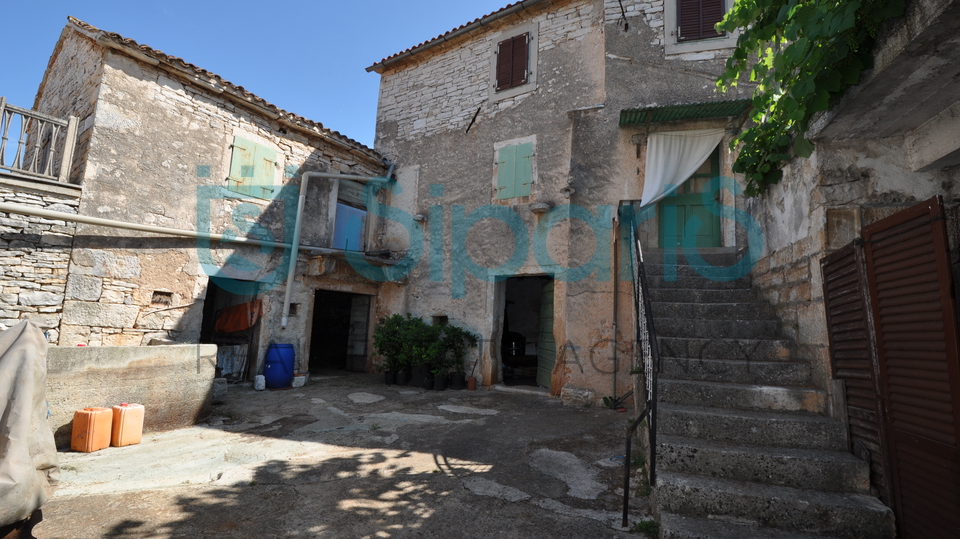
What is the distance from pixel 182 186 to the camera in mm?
7457

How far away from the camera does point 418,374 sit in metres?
8.35

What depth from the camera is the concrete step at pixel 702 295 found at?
462cm

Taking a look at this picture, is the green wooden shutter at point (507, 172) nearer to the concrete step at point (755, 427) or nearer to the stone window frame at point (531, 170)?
the stone window frame at point (531, 170)

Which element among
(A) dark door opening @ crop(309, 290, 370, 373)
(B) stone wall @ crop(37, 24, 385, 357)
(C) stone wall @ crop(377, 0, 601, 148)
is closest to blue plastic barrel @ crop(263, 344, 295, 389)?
(B) stone wall @ crop(37, 24, 385, 357)

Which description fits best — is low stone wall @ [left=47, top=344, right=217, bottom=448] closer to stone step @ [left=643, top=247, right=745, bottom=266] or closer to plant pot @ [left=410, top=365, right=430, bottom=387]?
plant pot @ [left=410, top=365, right=430, bottom=387]

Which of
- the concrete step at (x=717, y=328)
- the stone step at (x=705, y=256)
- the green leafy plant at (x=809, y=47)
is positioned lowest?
the concrete step at (x=717, y=328)

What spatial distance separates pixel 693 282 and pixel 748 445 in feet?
8.15

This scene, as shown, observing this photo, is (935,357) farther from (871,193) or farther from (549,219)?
(549,219)

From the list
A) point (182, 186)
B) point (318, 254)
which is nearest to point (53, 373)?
point (182, 186)

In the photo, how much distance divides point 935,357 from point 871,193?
1365mm

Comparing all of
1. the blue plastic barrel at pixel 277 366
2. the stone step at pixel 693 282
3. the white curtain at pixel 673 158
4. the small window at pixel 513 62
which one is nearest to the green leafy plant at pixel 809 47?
the stone step at pixel 693 282

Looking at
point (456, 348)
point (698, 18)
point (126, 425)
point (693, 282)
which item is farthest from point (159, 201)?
point (698, 18)

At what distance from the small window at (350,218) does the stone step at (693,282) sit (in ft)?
21.7

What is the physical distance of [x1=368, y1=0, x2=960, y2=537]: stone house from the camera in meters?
2.64
